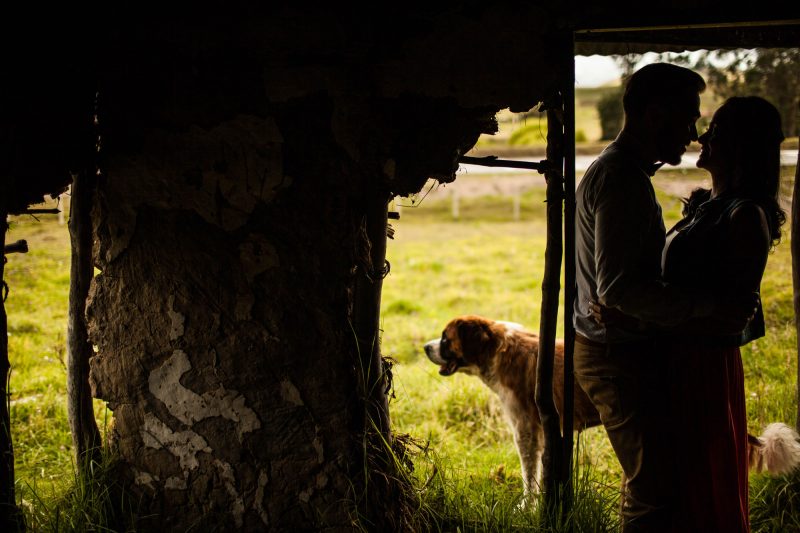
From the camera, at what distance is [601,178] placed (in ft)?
7.43

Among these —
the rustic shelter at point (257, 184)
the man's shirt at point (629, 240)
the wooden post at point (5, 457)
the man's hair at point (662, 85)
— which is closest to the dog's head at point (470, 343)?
the rustic shelter at point (257, 184)

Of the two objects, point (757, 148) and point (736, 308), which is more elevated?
point (757, 148)

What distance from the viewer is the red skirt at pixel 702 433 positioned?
2.43 metres

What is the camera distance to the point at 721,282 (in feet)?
7.43

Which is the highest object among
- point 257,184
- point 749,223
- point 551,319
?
point 257,184

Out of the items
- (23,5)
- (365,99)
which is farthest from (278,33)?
(23,5)

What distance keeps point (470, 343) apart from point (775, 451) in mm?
1801

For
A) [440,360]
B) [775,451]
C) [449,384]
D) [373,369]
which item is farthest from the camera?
[449,384]

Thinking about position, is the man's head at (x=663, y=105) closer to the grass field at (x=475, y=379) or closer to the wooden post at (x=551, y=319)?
the wooden post at (x=551, y=319)

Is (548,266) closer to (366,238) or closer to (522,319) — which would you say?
(366,238)

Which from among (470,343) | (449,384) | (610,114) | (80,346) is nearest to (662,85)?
(470,343)

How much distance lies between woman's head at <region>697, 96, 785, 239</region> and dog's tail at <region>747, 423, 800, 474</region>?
1.49 meters

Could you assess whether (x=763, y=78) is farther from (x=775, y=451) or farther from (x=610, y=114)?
(x=775, y=451)

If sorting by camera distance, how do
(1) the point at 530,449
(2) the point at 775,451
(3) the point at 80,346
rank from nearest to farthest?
(3) the point at 80,346, (2) the point at 775,451, (1) the point at 530,449
